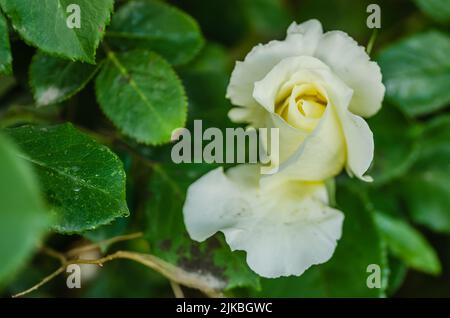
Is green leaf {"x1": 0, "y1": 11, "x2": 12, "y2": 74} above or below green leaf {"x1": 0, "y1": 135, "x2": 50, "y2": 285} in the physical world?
below

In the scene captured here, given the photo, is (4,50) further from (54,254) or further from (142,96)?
(54,254)

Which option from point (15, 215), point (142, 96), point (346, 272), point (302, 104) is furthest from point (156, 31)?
point (15, 215)

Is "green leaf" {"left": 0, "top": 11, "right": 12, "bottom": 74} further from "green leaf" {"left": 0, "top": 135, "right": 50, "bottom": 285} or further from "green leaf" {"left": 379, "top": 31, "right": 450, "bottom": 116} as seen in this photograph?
"green leaf" {"left": 379, "top": 31, "right": 450, "bottom": 116}

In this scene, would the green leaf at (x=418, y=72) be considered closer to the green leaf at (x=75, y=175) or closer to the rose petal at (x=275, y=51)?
the rose petal at (x=275, y=51)

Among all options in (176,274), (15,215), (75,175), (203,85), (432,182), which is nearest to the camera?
(15,215)

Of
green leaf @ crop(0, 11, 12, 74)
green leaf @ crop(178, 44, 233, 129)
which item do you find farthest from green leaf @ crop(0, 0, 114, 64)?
green leaf @ crop(178, 44, 233, 129)

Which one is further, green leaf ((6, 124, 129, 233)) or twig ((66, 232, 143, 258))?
twig ((66, 232, 143, 258))
